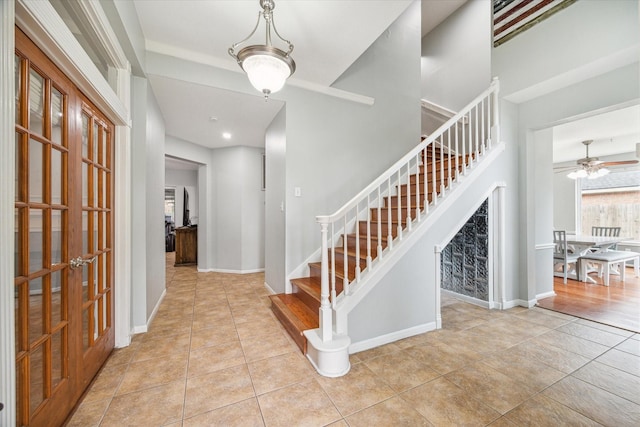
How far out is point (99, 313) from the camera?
195 centimetres

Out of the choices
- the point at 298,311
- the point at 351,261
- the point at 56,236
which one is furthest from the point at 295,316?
Answer: the point at 56,236

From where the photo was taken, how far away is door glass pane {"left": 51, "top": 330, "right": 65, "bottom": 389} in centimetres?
136

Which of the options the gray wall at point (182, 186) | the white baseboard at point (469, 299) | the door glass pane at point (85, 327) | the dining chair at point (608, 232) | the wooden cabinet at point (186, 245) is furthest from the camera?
the gray wall at point (182, 186)

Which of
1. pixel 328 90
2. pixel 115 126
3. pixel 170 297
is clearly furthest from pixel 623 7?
pixel 170 297

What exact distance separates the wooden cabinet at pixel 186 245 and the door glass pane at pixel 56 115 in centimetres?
476

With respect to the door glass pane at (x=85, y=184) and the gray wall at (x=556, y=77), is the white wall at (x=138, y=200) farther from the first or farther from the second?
the gray wall at (x=556, y=77)

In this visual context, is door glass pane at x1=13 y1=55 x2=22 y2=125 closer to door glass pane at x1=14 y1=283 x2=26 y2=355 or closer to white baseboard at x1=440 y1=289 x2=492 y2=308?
door glass pane at x1=14 y1=283 x2=26 y2=355

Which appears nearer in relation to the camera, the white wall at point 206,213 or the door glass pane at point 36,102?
the door glass pane at point 36,102

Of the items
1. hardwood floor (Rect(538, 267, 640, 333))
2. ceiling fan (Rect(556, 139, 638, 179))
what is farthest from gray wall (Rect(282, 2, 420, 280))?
ceiling fan (Rect(556, 139, 638, 179))

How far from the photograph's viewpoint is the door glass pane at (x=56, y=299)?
1.36 m

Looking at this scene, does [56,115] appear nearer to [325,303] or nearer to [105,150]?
[105,150]

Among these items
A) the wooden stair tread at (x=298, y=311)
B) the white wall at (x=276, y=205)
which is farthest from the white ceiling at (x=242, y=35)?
the wooden stair tread at (x=298, y=311)

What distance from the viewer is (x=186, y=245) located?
234 inches

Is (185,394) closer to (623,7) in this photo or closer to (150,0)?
(150,0)
